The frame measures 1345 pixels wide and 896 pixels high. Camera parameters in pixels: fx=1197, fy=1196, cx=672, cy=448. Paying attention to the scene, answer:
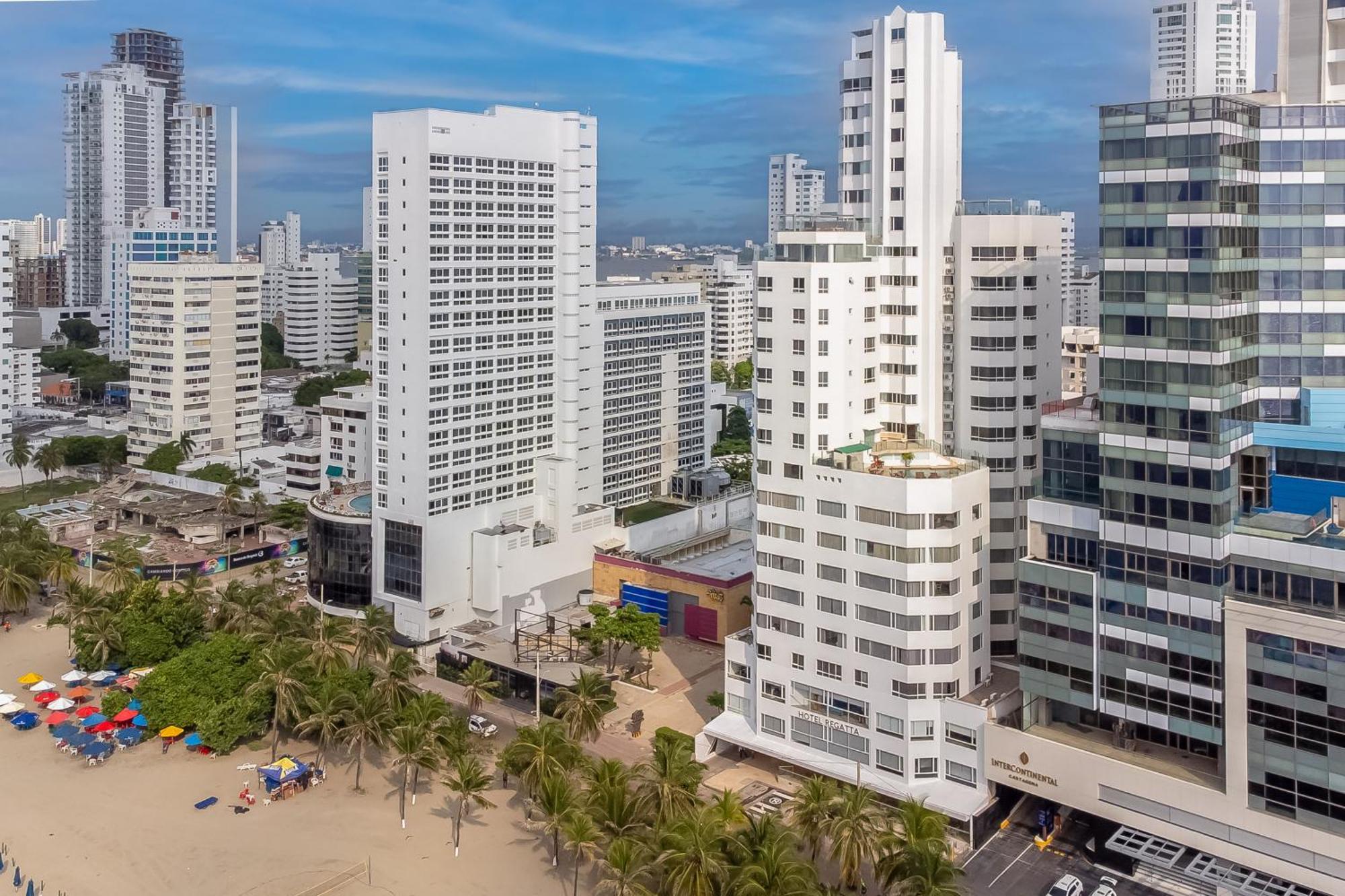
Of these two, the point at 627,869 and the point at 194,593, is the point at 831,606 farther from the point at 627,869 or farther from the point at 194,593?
the point at 194,593

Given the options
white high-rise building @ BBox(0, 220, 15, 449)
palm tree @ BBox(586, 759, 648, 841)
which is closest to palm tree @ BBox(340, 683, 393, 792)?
palm tree @ BBox(586, 759, 648, 841)

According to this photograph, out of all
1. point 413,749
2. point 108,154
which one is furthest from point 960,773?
point 108,154

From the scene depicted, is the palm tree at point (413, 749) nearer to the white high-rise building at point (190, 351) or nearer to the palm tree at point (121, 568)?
the palm tree at point (121, 568)

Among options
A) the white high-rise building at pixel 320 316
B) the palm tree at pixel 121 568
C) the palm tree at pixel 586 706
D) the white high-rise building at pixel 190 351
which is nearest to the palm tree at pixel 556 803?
the palm tree at pixel 586 706

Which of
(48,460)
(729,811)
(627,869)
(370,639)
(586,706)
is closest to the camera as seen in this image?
(627,869)

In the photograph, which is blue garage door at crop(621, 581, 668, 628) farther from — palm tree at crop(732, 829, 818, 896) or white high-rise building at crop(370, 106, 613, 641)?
palm tree at crop(732, 829, 818, 896)
